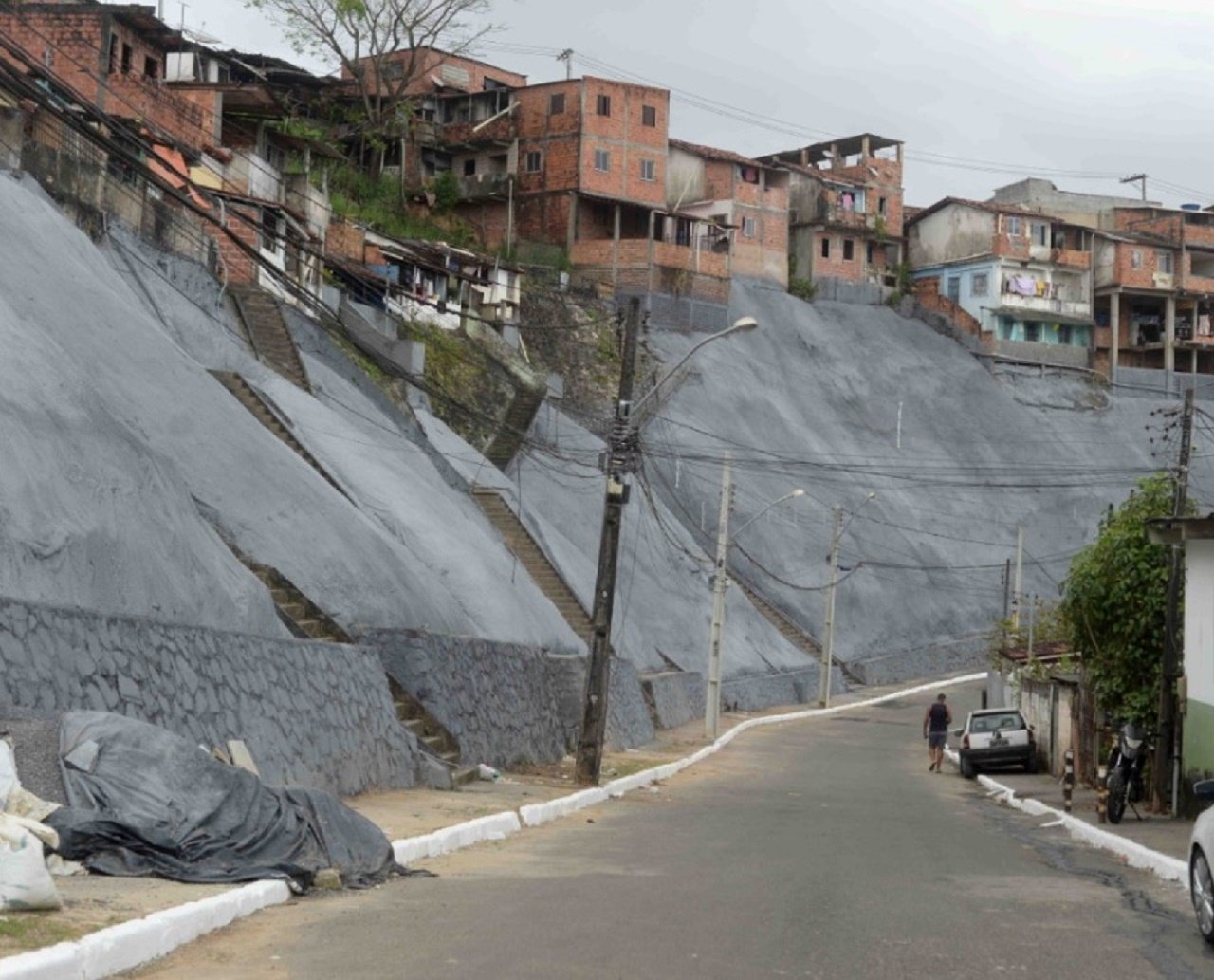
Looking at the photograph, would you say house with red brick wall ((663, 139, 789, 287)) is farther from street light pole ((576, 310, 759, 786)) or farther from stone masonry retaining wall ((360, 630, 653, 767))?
street light pole ((576, 310, 759, 786))

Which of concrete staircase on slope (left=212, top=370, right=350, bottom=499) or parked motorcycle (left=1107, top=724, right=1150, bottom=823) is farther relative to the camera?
concrete staircase on slope (left=212, top=370, right=350, bottom=499)

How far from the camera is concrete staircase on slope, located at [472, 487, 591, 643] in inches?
1884

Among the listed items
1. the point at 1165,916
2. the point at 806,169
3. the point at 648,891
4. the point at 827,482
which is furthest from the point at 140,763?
the point at 806,169

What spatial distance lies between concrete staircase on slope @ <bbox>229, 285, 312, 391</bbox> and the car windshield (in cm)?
1815

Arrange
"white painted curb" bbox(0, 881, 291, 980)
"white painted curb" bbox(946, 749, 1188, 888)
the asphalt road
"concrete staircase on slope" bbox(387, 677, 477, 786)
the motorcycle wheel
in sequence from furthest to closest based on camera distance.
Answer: "concrete staircase on slope" bbox(387, 677, 477, 786) < the motorcycle wheel < "white painted curb" bbox(946, 749, 1188, 888) < the asphalt road < "white painted curb" bbox(0, 881, 291, 980)

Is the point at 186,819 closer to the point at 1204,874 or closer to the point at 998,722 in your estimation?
the point at 1204,874

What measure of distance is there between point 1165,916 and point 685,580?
50540 mm

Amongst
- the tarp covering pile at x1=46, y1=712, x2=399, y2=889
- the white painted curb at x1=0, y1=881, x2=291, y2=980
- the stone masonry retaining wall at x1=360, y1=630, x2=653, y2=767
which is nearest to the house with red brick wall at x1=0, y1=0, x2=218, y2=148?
the stone masonry retaining wall at x1=360, y1=630, x2=653, y2=767

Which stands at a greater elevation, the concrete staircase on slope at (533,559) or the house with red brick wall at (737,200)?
the house with red brick wall at (737,200)

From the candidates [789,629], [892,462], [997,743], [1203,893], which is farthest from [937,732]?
[892,462]

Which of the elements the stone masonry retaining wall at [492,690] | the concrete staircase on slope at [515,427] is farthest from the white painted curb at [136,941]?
the concrete staircase on slope at [515,427]

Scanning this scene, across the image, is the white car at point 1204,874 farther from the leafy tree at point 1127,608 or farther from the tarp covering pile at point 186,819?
the leafy tree at point 1127,608

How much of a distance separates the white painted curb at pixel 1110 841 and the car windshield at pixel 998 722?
257 inches

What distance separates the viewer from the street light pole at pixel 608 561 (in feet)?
87.3
